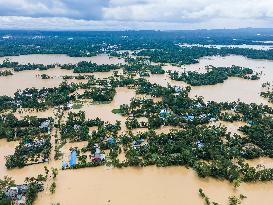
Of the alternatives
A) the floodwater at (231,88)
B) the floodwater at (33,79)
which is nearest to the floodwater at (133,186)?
the floodwater at (231,88)

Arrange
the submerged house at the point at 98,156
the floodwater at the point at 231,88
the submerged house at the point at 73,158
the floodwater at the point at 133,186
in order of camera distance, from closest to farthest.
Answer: the floodwater at the point at 133,186 < the submerged house at the point at 73,158 < the submerged house at the point at 98,156 < the floodwater at the point at 231,88

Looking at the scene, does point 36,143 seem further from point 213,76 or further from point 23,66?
point 23,66

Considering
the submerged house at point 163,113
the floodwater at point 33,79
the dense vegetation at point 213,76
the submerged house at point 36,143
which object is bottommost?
the submerged house at point 36,143

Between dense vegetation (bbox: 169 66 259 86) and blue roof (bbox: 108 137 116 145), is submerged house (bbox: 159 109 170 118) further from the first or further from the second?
dense vegetation (bbox: 169 66 259 86)

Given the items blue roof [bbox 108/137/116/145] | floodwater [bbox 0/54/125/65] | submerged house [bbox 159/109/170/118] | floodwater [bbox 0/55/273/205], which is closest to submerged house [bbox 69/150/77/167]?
floodwater [bbox 0/55/273/205]

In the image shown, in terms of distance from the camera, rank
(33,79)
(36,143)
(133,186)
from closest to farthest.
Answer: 1. (133,186)
2. (36,143)
3. (33,79)

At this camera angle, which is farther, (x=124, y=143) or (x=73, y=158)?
(x=124, y=143)

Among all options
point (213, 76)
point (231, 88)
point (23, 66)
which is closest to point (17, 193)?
point (231, 88)

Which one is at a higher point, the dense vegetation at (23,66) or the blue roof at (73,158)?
the dense vegetation at (23,66)

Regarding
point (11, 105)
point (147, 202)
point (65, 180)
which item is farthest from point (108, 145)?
point (11, 105)

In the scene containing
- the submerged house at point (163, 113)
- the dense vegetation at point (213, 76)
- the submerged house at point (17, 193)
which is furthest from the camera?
the dense vegetation at point (213, 76)

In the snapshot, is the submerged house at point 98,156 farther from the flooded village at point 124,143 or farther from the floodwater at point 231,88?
the floodwater at point 231,88

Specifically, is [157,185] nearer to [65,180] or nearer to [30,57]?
[65,180]
